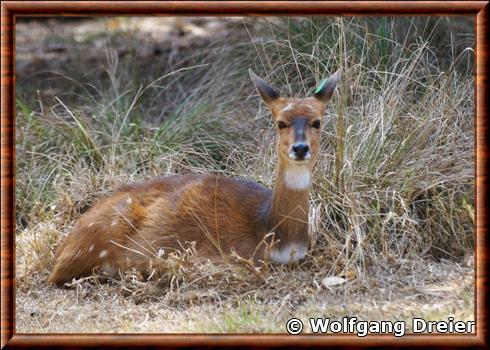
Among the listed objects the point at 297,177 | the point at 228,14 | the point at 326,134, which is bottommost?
the point at 297,177

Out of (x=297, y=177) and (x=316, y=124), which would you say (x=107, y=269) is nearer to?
(x=297, y=177)

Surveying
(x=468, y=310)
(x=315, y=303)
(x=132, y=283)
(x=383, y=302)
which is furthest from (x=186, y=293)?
(x=468, y=310)

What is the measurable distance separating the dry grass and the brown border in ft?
1.04

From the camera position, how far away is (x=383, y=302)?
19.9 ft

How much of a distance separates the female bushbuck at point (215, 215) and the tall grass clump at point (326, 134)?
0.84 ft

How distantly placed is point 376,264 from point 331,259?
304 millimetres

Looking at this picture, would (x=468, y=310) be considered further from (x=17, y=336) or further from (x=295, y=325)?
(x=17, y=336)

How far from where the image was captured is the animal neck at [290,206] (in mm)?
6348

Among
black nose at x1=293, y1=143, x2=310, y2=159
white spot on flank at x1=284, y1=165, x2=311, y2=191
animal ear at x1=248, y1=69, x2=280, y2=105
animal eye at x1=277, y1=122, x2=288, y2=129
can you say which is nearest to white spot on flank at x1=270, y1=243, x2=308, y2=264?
white spot on flank at x1=284, y1=165, x2=311, y2=191

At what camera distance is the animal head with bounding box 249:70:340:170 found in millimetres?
6168

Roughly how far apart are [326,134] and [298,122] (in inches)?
51.2

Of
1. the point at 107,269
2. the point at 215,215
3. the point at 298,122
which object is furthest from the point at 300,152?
the point at 107,269

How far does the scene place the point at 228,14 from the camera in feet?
18.4

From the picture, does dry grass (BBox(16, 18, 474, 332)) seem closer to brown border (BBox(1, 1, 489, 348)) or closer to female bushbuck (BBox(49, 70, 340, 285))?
female bushbuck (BBox(49, 70, 340, 285))
